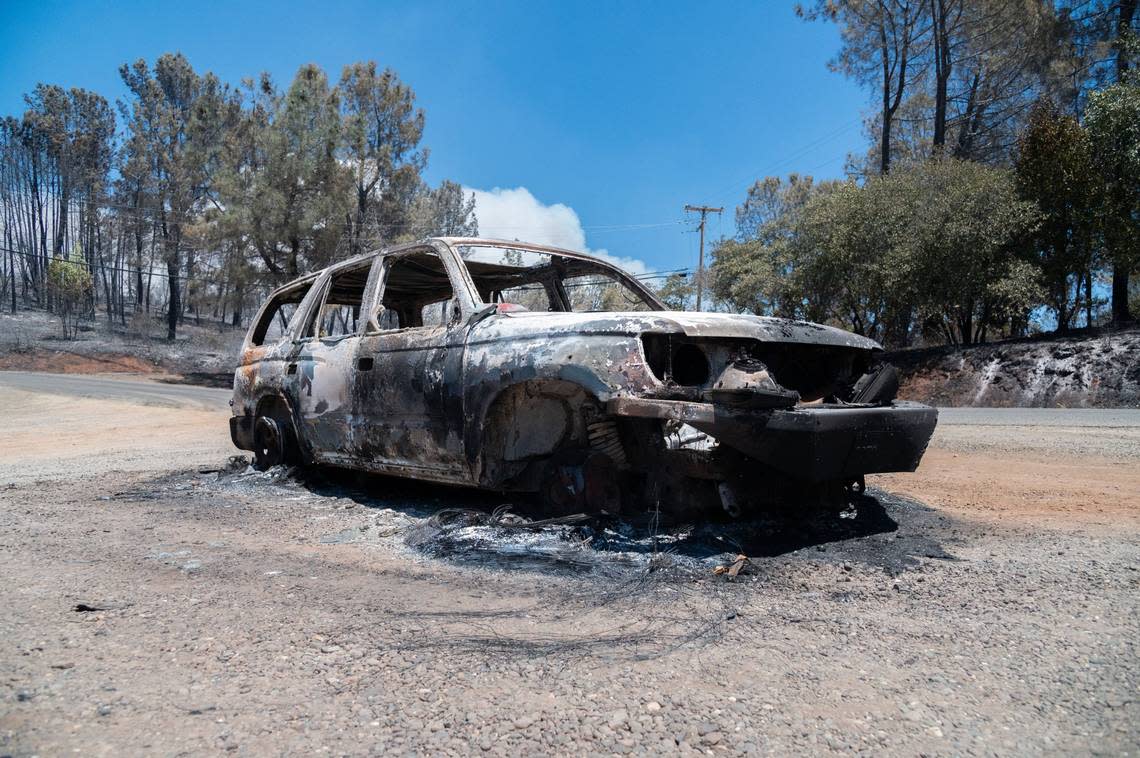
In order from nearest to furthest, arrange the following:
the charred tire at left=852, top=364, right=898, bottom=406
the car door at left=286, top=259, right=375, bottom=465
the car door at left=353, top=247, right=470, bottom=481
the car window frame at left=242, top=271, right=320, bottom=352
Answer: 1. the charred tire at left=852, top=364, right=898, bottom=406
2. the car door at left=353, top=247, right=470, bottom=481
3. the car door at left=286, top=259, right=375, bottom=465
4. the car window frame at left=242, top=271, right=320, bottom=352

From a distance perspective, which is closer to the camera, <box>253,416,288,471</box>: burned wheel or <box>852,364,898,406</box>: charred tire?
<box>852,364,898,406</box>: charred tire

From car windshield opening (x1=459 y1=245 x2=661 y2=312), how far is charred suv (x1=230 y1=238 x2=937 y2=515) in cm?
8

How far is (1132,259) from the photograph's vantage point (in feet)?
62.1

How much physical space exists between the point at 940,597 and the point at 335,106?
96.9 feet

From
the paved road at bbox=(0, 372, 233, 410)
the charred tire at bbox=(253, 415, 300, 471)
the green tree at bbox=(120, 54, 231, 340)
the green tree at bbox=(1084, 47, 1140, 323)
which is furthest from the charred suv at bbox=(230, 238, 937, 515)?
the green tree at bbox=(120, 54, 231, 340)

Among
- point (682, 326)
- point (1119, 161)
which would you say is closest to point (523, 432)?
point (682, 326)

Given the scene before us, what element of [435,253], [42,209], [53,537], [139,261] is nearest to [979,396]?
[435,253]

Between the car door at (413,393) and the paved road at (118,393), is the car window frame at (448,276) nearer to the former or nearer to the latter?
the car door at (413,393)

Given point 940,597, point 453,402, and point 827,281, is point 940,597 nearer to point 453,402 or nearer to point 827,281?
point 453,402

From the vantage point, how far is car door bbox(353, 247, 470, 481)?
4156 mm

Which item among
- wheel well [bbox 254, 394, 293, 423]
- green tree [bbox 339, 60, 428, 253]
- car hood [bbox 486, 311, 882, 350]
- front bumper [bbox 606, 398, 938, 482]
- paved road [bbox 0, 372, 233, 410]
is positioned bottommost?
paved road [bbox 0, 372, 233, 410]

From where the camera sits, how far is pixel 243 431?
6.48 m

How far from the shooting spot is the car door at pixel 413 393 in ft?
13.6

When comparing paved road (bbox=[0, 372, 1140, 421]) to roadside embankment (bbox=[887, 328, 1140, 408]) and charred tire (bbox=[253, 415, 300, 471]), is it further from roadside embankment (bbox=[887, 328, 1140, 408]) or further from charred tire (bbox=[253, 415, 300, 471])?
charred tire (bbox=[253, 415, 300, 471])
